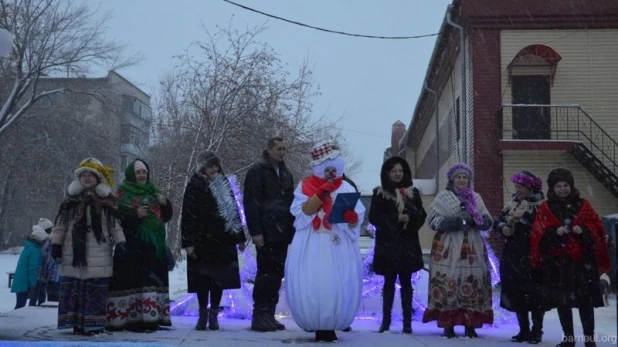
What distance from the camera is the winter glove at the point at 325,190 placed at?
286 inches

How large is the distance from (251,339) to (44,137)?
35906 mm

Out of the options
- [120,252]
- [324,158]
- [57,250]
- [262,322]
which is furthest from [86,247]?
[324,158]

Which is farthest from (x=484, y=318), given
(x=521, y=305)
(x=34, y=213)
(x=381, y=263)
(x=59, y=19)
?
(x=34, y=213)

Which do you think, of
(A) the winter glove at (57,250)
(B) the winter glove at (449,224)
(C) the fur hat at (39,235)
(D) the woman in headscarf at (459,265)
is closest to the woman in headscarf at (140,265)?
(A) the winter glove at (57,250)

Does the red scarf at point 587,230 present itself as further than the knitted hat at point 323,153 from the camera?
No

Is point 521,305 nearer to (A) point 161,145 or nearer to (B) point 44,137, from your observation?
(A) point 161,145

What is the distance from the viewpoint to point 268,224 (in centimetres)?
823

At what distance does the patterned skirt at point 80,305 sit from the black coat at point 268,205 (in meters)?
1.63

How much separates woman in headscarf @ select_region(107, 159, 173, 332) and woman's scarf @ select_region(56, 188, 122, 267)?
10.3 inches

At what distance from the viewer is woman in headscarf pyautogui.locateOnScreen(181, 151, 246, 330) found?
26.9 feet

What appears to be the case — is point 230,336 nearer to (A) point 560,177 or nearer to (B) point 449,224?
(B) point 449,224

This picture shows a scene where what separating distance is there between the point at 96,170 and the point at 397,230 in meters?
2.98

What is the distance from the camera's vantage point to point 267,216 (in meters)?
8.23

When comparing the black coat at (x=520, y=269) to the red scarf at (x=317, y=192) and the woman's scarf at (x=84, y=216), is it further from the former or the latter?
the woman's scarf at (x=84, y=216)
